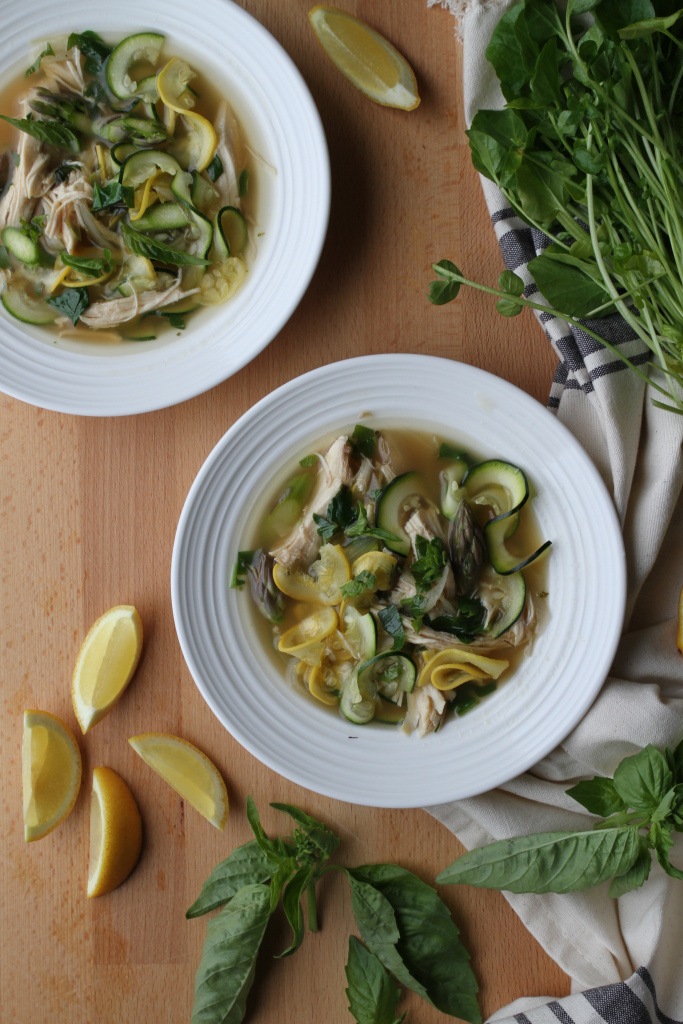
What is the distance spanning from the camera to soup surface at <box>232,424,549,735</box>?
6.09 ft

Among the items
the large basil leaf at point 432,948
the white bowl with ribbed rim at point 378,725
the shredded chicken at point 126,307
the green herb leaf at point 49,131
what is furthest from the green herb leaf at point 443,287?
the large basil leaf at point 432,948

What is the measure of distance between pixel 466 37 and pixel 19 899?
2611 millimetres

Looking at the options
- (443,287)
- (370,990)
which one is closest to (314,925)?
(370,990)

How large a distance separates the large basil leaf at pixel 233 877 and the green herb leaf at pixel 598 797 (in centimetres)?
82

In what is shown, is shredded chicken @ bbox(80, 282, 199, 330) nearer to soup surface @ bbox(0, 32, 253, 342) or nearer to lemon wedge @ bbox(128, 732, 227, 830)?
soup surface @ bbox(0, 32, 253, 342)

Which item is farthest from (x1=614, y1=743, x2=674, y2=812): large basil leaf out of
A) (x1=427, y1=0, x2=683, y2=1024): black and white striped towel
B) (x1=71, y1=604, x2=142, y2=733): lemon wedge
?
(x1=71, y1=604, x2=142, y2=733): lemon wedge

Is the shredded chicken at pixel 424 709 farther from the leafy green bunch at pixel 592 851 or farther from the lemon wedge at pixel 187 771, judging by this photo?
the lemon wedge at pixel 187 771

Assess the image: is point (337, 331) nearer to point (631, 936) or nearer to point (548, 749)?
point (548, 749)

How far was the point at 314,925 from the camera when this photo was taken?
1995mm

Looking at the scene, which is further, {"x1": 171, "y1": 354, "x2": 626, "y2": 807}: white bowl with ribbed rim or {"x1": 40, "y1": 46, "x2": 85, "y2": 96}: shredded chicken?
{"x1": 40, "y1": 46, "x2": 85, "y2": 96}: shredded chicken

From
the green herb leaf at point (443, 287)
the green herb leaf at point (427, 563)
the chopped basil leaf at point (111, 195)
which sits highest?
the chopped basil leaf at point (111, 195)

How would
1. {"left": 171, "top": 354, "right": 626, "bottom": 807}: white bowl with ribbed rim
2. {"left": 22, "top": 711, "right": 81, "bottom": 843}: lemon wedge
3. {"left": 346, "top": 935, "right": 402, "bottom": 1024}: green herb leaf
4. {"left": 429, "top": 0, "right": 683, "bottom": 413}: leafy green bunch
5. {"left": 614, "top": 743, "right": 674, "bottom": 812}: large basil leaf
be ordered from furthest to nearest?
{"left": 22, "top": 711, "right": 81, "bottom": 843}: lemon wedge, {"left": 346, "top": 935, "right": 402, "bottom": 1024}: green herb leaf, {"left": 171, "top": 354, "right": 626, "bottom": 807}: white bowl with ribbed rim, {"left": 614, "top": 743, "right": 674, "bottom": 812}: large basil leaf, {"left": 429, "top": 0, "right": 683, "bottom": 413}: leafy green bunch

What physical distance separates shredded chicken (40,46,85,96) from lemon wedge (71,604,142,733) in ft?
4.56

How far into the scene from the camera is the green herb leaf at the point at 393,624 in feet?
6.12
